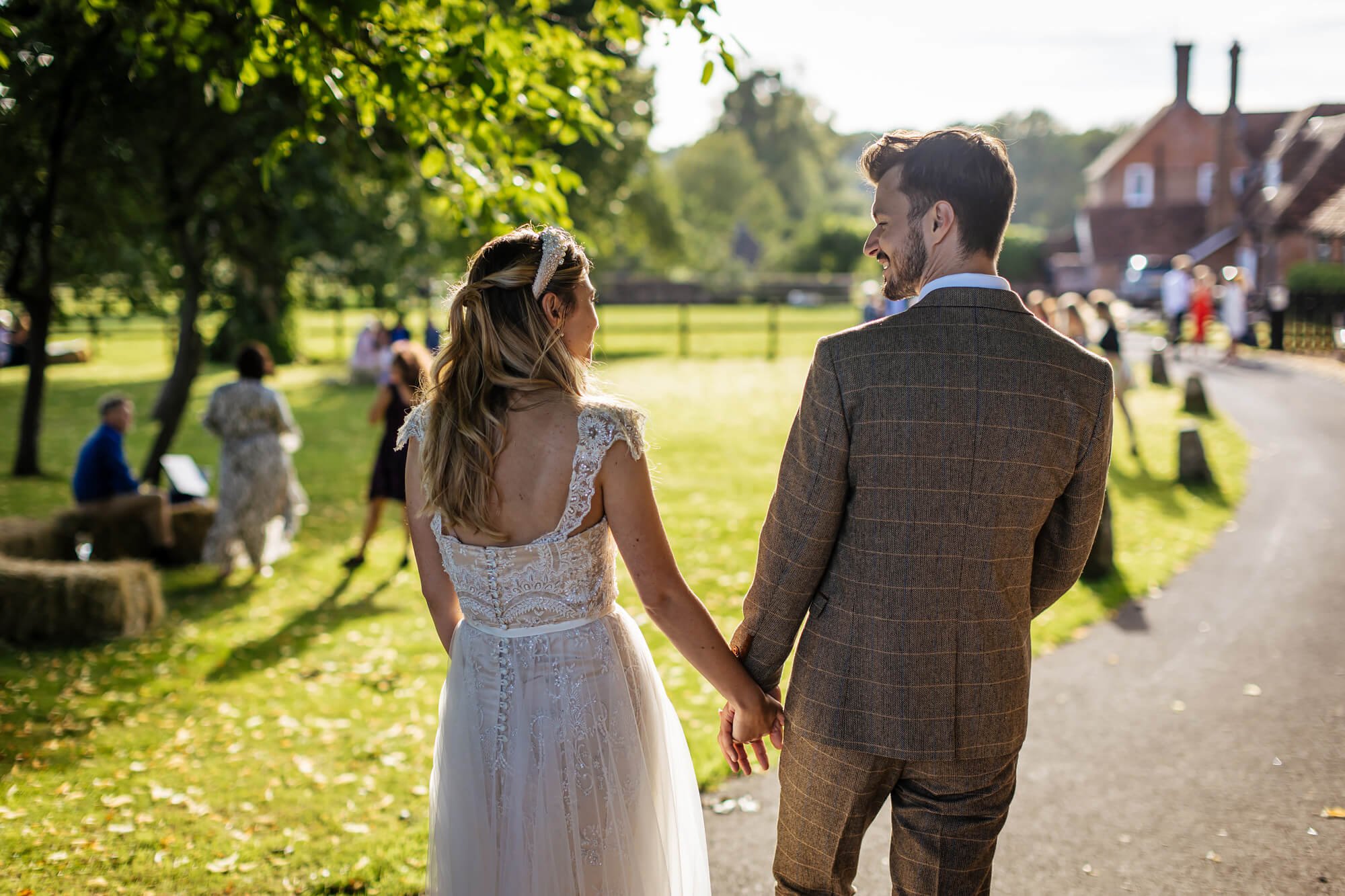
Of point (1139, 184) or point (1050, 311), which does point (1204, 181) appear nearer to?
point (1139, 184)

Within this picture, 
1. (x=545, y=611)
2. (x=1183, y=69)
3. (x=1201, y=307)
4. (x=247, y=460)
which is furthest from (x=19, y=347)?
(x=1183, y=69)

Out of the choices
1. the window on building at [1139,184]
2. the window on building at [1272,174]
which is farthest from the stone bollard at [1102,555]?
the window on building at [1139,184]

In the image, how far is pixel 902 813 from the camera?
2592 millimetres

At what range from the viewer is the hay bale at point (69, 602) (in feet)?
23.4

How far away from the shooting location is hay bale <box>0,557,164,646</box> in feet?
23.4

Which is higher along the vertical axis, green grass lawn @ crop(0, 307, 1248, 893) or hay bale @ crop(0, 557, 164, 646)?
hay bale @ crop(0, 557, 164, 646)

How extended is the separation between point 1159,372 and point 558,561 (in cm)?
2012

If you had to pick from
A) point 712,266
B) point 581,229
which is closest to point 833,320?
point 581,229

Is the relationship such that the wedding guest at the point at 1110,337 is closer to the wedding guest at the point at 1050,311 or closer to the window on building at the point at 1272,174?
the wedding guest at the point at 1050,311

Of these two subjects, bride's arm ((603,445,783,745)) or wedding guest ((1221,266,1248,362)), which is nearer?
bride's arm ((603,445,783,745))

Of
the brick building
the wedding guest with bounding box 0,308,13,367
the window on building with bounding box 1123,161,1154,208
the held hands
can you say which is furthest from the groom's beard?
the window on building with bounding box 1123,161,1154,208

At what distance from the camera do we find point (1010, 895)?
3.92 metres

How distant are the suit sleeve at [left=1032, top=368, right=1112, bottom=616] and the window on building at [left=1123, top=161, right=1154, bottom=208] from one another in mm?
60754

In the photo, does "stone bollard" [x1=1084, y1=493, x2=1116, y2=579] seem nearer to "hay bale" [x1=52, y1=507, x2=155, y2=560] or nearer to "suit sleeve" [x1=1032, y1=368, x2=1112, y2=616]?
"suit sleeve" [x1=1032, y1=368, x2=1112, y2=616]
